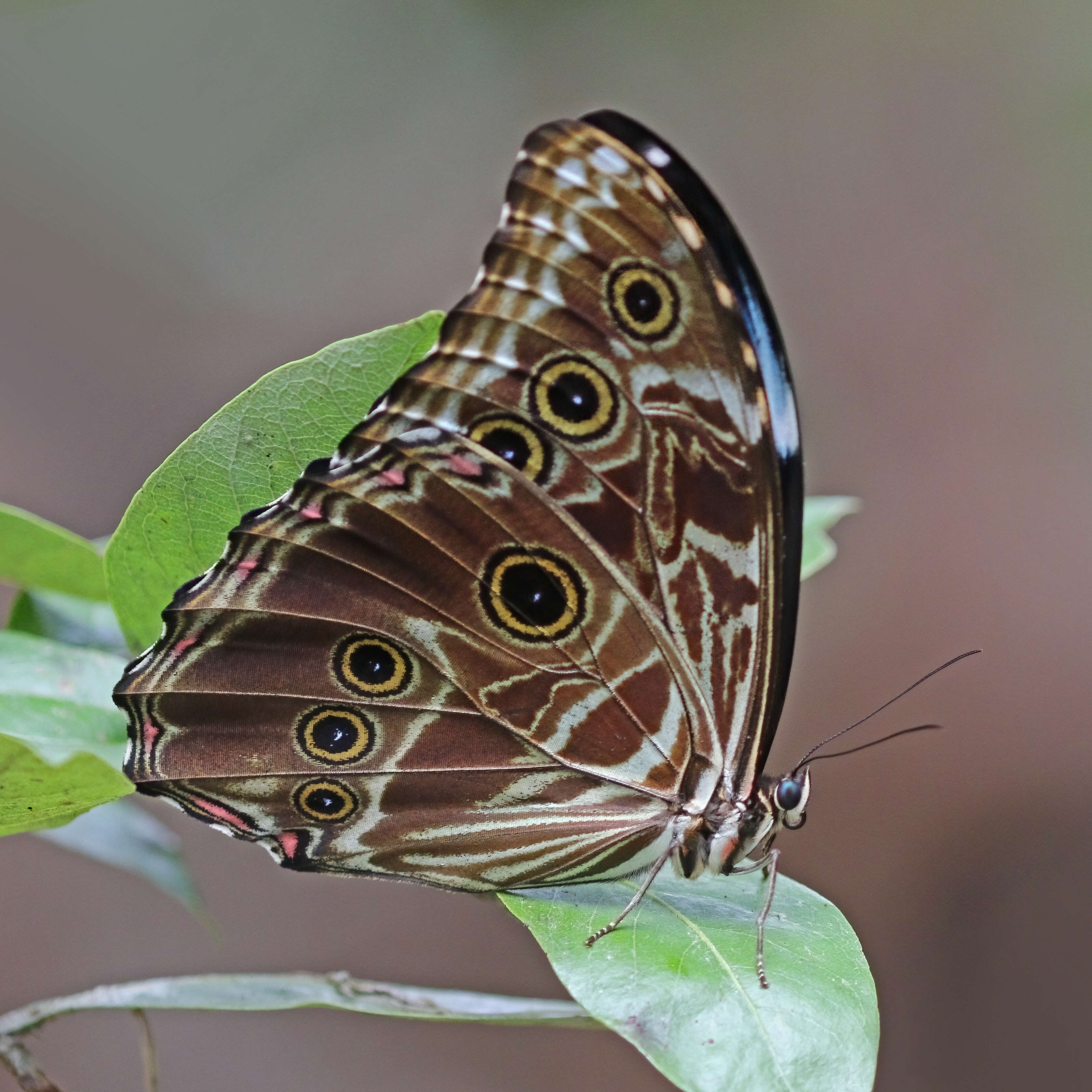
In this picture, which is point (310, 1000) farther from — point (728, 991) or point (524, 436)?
point (524, 436)

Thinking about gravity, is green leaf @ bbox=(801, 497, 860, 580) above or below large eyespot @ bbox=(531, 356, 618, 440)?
below

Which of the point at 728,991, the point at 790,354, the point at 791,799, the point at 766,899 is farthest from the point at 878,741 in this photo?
the point at 790,354

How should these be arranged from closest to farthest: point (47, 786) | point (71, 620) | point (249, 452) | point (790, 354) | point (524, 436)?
point (47, 786), point (249, 452), point (524, 436), point (71, 620), point (790, 354)

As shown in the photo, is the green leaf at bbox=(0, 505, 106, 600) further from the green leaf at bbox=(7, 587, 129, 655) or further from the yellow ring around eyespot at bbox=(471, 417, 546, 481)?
the yellow ring around eyespot at bbox=(471, 417, 546, 481)

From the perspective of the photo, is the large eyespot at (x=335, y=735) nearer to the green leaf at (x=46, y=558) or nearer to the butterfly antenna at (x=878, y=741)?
the green leaf at (x=46, y=558)

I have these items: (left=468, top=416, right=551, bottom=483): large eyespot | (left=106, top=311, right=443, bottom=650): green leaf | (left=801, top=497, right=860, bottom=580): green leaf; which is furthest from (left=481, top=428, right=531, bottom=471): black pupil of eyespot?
(left=801, top=497, right=860, bottom=580): green leaf

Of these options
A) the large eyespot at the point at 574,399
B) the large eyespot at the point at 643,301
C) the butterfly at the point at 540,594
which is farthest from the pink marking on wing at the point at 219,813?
the large eyespot at the point at 643,301

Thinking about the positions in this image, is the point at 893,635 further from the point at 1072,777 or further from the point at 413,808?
the point at 413,808

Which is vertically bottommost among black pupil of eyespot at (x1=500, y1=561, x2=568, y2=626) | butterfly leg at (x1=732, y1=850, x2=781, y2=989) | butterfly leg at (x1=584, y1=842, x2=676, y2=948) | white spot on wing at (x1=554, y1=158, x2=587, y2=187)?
butterfly leg at (x1=584, y1=842, x2=676, y2=948)

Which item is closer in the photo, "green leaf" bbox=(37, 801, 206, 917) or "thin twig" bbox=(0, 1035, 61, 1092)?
"thin twig" bbox=(0, 1035, 61, 1092)
